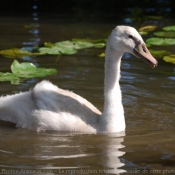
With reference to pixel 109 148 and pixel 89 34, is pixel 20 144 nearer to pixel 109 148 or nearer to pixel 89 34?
pixel 109 148

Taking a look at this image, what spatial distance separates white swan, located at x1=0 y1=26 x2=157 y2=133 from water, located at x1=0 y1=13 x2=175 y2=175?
0.35 ft

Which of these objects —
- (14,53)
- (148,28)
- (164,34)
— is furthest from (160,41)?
(14,53)

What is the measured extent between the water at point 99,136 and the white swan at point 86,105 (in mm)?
107

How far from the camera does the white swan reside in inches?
242

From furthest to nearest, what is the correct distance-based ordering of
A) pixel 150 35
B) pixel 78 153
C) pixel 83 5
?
pixel 83 5 → pixel 150 35 → pixel 78 153

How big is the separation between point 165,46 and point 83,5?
5.03 metres

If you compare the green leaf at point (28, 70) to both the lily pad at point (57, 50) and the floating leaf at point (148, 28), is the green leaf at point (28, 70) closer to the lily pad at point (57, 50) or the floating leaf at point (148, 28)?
the lily pad at point (57, 50)

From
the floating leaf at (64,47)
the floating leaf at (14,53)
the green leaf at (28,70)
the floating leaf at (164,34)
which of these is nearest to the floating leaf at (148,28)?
the floating leaf at (164,34)

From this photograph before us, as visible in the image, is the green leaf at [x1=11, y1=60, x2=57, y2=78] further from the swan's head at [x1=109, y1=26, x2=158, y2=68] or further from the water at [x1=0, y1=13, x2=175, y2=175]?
the swan's head at [x1=109, y1=26, x2=158, y2=68]

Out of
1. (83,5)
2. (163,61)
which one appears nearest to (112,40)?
(163,61)

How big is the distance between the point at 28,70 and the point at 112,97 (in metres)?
2.23

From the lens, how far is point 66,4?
49.3ft

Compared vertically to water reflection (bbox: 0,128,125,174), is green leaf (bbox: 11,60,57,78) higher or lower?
higher

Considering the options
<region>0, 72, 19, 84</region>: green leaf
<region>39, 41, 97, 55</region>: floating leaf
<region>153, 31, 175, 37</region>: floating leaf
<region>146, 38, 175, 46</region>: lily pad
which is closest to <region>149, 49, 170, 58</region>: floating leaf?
<region>146, 38, 175, 46</region>: lily pad
